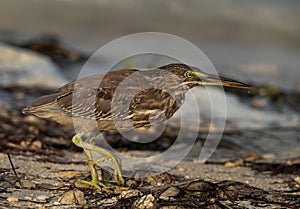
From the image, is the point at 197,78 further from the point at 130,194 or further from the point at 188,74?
the point at 130,194

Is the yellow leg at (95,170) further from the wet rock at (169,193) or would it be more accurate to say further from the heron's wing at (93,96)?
the wet rock at (169,193)

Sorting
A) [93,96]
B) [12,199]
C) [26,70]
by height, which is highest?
[93,96]

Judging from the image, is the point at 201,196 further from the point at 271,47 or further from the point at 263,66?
the point at 271,47

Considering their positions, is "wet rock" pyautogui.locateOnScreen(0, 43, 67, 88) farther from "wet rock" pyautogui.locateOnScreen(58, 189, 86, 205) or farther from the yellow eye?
"wet rock" pyautogui.locateOnScreen(58, 189, 86, 205)

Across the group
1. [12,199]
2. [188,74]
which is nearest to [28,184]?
[12,199]

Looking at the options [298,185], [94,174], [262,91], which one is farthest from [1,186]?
[262,91]

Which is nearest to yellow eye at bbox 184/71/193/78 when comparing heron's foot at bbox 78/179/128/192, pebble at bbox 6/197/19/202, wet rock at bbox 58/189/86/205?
heron's foot at bbox 78/179/128/192

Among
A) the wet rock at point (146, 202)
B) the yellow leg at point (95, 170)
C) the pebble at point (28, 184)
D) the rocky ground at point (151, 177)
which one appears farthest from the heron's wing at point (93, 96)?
the wet rock at point (146, 202)
